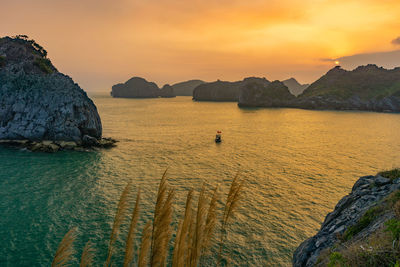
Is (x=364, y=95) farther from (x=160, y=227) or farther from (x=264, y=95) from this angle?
(x=160, y=227)

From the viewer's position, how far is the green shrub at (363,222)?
30.4 ft

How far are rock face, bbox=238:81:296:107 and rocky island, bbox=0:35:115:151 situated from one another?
6187 inches

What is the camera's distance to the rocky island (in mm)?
47812

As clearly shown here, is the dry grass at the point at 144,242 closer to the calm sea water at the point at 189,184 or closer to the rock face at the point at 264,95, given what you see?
the calm sea water at the point at 189,184

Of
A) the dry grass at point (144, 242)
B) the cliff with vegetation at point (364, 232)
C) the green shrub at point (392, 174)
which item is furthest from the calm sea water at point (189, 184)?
the green shrub at point (392, 174)

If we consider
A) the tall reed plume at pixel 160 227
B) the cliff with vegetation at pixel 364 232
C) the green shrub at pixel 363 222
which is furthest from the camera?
the green shrub at pixel 363 222

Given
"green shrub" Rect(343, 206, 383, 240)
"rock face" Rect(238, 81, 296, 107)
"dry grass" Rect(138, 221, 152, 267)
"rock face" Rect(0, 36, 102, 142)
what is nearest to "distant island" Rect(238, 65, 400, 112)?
"rock face" Rect(238, 81, 296, 107)

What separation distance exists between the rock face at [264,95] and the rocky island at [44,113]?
157m

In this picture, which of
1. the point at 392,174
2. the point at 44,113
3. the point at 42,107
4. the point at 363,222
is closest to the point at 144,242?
the point at 363,222

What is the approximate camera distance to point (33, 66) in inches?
2292

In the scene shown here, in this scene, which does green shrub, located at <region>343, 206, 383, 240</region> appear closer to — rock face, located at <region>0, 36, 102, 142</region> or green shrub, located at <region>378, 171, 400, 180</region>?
green shrub, located at <region>378, 171, 400, 180</region>

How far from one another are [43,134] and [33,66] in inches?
903

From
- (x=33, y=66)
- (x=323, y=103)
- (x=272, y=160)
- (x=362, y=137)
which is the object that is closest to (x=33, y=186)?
(x=272, y=160)

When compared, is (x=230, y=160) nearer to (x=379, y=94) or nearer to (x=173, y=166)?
(x=173, y=166)
